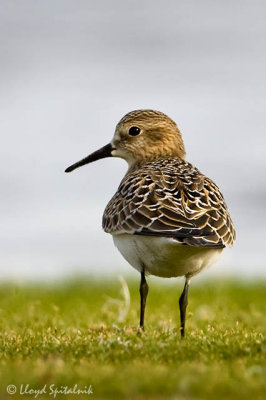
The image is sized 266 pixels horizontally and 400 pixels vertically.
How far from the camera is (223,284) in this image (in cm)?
1441

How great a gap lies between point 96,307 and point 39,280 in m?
2.79

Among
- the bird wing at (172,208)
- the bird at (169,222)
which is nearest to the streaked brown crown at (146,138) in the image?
the bird at (169,222)

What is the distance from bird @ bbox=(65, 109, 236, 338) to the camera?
26.7 ft

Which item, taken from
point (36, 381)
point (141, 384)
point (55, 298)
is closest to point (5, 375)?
point (36, 381)

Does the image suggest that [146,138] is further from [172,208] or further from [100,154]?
[172,208]

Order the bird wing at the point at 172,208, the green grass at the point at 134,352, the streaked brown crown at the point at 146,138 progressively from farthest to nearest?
the streaked brown crown at the point at 146,138 → the bird wing at the point at 172,208 → the green grass at the point at 134,352

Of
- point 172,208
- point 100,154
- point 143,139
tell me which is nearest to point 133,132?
point 143,139

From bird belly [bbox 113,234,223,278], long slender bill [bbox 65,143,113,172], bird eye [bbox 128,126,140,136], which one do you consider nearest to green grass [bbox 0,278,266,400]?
bird belly [bbox 113,234,223,278]

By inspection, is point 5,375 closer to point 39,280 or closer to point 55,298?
point 55,298

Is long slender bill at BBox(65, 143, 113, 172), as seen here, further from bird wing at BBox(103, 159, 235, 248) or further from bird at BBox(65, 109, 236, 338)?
bird wing at BBox(103, 159, 235, 248)

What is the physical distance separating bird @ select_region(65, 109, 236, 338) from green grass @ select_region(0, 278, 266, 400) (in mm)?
648

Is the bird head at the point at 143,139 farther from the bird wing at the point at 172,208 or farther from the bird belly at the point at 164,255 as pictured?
the bird belly at the point at 164,255

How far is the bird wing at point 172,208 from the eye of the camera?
811 centimetres

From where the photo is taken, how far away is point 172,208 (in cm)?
838
